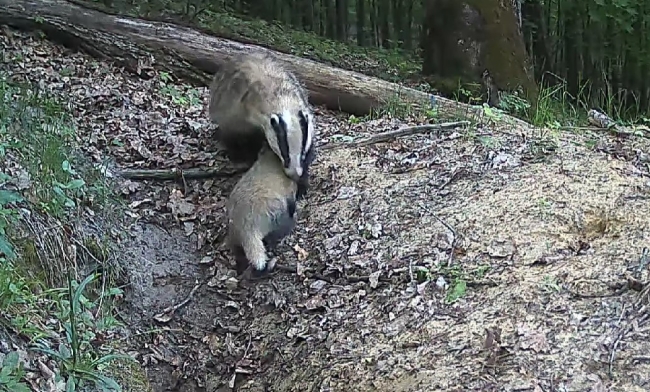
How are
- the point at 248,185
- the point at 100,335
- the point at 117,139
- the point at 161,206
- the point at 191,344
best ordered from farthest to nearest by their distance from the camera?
the point at 117,139
the point at 161,206
the point at 248,185
the point at 191,344
the point at 100,335

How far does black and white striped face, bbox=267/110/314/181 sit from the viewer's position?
4.11 metres

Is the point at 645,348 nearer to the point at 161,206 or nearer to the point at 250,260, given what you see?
the point at 250,260

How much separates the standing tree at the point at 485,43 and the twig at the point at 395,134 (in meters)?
1.26

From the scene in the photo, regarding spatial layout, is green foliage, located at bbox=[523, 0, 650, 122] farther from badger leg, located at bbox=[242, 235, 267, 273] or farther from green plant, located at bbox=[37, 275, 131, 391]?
green plant, located at bbox=[37, 275, 131, 391]

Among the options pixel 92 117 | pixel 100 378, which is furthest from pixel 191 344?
pixel 92 117

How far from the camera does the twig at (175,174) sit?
4598 mm

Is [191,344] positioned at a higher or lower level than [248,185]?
lower

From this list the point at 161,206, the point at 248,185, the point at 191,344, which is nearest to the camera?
the point at 191,344

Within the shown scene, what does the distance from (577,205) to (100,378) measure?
228 cm

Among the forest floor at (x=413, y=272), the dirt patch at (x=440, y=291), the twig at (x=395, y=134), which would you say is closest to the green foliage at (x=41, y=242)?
the forest floor at (x=413, y=272)

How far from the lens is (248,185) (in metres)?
4.13

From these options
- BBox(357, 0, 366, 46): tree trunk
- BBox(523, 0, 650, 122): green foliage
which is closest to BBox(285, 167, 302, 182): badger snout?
BBox(523, 0, 650, 122): green foliage

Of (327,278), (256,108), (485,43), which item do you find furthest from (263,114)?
(485,43)

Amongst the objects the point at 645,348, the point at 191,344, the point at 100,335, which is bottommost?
the point at 191,344
